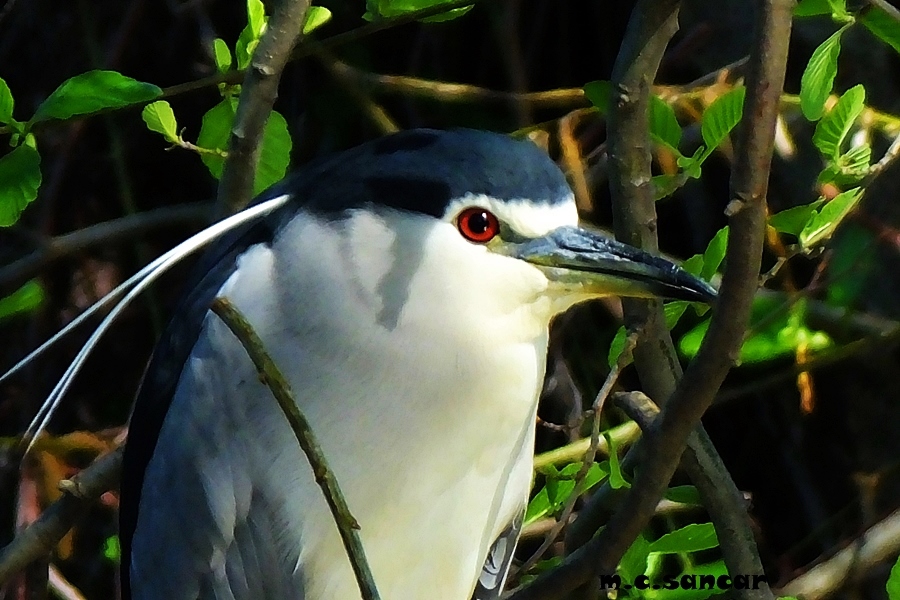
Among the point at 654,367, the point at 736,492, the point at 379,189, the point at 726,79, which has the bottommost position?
the point at 736,492

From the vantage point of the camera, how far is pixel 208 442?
112cm

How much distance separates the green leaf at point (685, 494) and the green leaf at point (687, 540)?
0.06 m

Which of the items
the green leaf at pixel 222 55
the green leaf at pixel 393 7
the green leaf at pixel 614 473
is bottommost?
the green leaf at pixel 614 473

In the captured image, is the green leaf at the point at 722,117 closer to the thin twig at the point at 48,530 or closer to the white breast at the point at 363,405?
the white breast at the point at 363,405

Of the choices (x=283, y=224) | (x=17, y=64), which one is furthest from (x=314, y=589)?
(x=17, y=64)

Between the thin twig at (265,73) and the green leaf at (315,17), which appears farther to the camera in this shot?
the green leaf at (315,17)

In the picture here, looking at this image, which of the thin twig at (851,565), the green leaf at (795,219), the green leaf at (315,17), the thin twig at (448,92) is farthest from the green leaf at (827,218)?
the thin twig at (448,92)

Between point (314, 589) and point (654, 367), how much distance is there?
0.40 meters

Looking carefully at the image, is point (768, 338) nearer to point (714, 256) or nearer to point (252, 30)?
point (714, 256)

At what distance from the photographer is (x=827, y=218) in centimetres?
93

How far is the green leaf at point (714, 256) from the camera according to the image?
3.25 feet

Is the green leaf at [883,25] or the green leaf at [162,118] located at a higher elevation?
the green leaf at [162,118]

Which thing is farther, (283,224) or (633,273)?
(283,224)

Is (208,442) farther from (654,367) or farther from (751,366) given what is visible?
(751,366)
